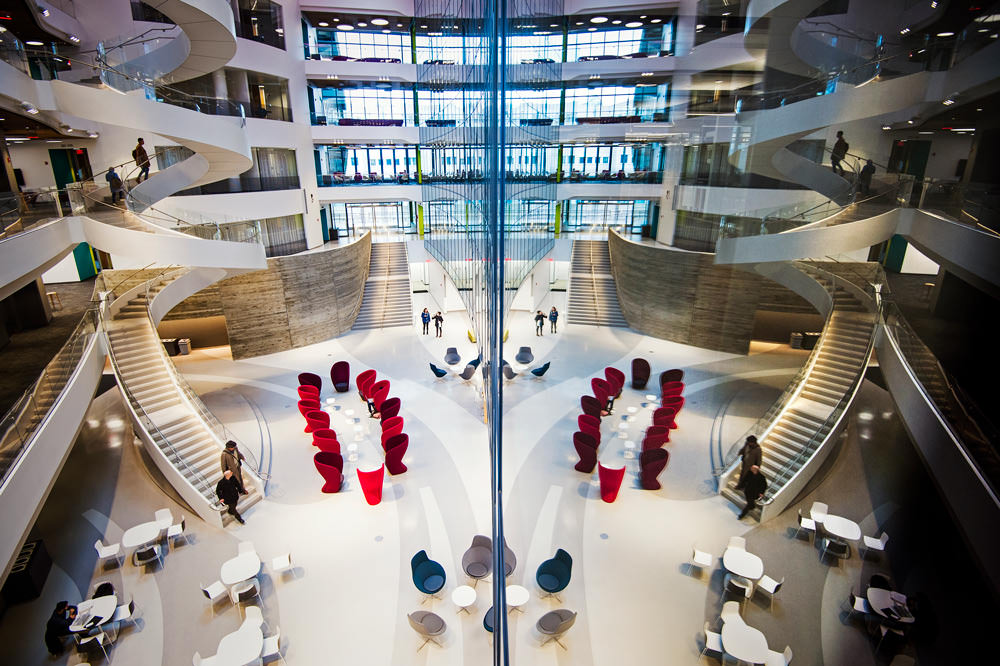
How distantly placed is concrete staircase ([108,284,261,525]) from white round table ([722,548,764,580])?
7.18 meters

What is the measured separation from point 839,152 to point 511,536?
9424 millimetres

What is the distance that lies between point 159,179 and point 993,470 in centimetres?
1368

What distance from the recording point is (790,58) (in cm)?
1019

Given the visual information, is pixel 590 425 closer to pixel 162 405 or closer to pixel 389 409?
pixel 389 409

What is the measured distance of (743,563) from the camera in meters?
6.12

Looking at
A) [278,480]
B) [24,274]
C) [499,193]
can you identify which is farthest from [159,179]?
[499,193]

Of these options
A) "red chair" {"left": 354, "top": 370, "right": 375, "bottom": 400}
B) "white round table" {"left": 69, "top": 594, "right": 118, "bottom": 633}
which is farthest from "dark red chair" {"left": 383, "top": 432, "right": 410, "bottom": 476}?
"white round table" {"left": 69, "top": 594, "right": 118, "bottom": 633}

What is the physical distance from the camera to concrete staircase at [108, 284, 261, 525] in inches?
315

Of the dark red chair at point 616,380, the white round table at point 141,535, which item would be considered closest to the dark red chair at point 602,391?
the dark red chair at point 616,380

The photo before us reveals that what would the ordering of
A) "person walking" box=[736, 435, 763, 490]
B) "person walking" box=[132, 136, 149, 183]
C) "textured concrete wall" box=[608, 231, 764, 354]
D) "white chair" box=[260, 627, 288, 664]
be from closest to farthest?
"white chair" box=[260, 627, 288, 664] → "person walking" box=[736, 435, 763, 490] → "person walking" box=[132, 136, 149, 183] → "textured concrete wall" box=[608, 231, 764, 354]

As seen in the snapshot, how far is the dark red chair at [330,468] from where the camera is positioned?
7.86 meters

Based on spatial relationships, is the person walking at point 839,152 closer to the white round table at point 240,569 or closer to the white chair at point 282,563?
the white chair at point 282,563

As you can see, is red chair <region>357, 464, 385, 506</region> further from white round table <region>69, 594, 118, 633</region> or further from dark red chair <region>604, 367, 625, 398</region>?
dark red chair <region>604, 367, 625, 398</region>

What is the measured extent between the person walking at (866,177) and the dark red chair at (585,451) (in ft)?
21.7
